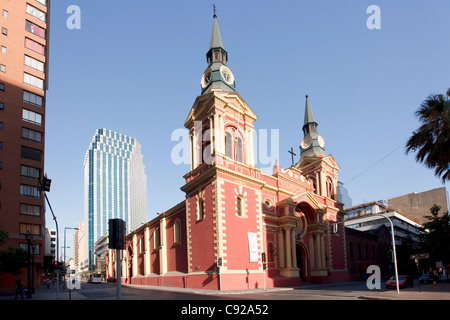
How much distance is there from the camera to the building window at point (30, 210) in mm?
46438

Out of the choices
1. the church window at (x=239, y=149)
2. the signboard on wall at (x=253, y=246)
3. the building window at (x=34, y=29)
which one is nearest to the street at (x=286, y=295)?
the signboard on wall at (x=253, y=246)

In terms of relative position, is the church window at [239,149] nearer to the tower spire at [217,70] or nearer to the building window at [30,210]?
the tower spire at [217,70]

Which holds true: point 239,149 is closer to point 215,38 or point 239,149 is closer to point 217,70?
point 217,70

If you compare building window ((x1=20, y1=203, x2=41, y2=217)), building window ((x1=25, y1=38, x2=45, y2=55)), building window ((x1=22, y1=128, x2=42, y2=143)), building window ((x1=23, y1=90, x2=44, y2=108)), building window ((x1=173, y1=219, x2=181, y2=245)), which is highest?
building window ((x1=25, y1=38, x2=45, y2=55))

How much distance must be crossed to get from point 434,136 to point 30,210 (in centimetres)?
4717

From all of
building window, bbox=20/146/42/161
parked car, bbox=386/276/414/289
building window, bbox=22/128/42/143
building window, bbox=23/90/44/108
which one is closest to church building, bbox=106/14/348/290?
parked car, bbox=386/276/414/289

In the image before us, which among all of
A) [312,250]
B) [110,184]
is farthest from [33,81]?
[110,184]

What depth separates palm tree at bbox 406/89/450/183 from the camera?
21234 mm

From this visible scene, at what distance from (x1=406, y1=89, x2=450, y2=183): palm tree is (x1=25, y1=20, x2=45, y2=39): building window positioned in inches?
2041

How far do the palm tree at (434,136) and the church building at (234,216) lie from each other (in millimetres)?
8093

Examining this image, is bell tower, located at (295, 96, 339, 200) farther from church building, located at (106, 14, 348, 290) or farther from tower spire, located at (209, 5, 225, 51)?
tower spire, located at (209, 5, 225, 51)

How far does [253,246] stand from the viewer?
33406mm
